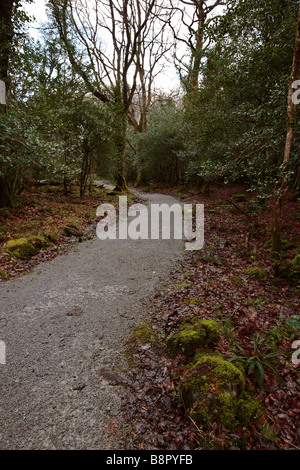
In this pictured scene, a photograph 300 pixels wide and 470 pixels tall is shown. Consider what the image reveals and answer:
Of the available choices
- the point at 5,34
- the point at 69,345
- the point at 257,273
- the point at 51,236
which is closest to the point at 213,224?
the point at 257,273

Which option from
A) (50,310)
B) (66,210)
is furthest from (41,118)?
(50,310)

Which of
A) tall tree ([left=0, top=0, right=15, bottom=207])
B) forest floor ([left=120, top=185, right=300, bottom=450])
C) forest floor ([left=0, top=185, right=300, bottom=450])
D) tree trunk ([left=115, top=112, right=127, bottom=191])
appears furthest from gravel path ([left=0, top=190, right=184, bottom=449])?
tree trunk ([left=115, top=112, right=127, bottom=191])

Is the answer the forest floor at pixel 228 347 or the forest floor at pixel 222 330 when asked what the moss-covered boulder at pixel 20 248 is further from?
the forest floor at pixel 228 347

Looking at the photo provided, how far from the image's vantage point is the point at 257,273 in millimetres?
5582

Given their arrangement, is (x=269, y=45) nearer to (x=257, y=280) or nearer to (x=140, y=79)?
(x=257, y=280)

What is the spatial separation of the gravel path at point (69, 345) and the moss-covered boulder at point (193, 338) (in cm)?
78

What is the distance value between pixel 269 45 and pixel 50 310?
8610mm

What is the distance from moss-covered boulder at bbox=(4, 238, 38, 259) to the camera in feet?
20.7

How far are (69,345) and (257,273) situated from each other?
4406 mm

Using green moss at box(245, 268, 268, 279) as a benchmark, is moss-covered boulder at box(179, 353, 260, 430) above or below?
below

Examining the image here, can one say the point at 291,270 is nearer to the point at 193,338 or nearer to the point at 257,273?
the point at 257,273

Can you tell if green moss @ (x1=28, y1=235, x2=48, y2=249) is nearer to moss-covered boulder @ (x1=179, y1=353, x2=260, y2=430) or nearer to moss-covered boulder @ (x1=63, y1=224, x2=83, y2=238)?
moss-covered boulder @ (x1=63, y1=224, x2=83, y2=238)

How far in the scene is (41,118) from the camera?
8.59m

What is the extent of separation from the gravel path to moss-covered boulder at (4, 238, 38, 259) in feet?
2.32
